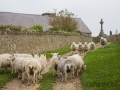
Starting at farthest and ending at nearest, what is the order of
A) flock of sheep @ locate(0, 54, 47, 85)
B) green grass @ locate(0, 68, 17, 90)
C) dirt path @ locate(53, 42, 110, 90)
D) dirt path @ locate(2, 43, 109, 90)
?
1. flock of sheep @ locate(0, 54, 47, 85)
2. green grass @ locate(0, 68, 17, 90)
3. dirt path @ locate(2, 43, 109, 90)
4. dirt path @ locate(53, 42, 110, 90)

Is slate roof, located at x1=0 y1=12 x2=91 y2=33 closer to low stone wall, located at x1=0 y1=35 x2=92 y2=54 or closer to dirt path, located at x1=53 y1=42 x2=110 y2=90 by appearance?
low stone wall, located at x1=0 y1=35 x2=92 y2=54

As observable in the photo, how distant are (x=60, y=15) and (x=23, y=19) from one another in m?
10.5

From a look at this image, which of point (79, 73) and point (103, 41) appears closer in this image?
point (79, 73)

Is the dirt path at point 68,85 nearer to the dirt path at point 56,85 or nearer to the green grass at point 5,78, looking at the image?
the dirt path at point 56,85

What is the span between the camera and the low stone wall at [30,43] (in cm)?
2166

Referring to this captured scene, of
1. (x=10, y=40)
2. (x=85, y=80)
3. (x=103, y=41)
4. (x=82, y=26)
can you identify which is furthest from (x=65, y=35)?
(x=82, y=26)

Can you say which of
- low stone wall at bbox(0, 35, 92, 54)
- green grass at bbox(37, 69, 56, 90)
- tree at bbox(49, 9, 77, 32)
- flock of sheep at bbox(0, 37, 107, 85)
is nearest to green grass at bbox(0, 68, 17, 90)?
flock of sheep at bbox(0, 37, 107, 85)

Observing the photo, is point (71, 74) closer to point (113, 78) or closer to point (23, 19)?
point (113, 78)

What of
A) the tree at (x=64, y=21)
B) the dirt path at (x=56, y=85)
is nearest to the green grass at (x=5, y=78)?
the dirt path at (x=56, y=85)

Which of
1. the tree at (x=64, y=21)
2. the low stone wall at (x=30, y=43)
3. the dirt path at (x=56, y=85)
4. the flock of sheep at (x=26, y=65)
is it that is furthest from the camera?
the tree at (x=64, y=21)

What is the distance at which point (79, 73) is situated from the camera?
1616 cm

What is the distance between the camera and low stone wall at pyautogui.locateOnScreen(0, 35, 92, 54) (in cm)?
2166

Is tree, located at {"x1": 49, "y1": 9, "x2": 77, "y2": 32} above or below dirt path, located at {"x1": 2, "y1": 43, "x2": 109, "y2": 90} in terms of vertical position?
above

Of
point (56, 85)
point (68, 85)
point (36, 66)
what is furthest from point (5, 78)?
point (68, 85)
